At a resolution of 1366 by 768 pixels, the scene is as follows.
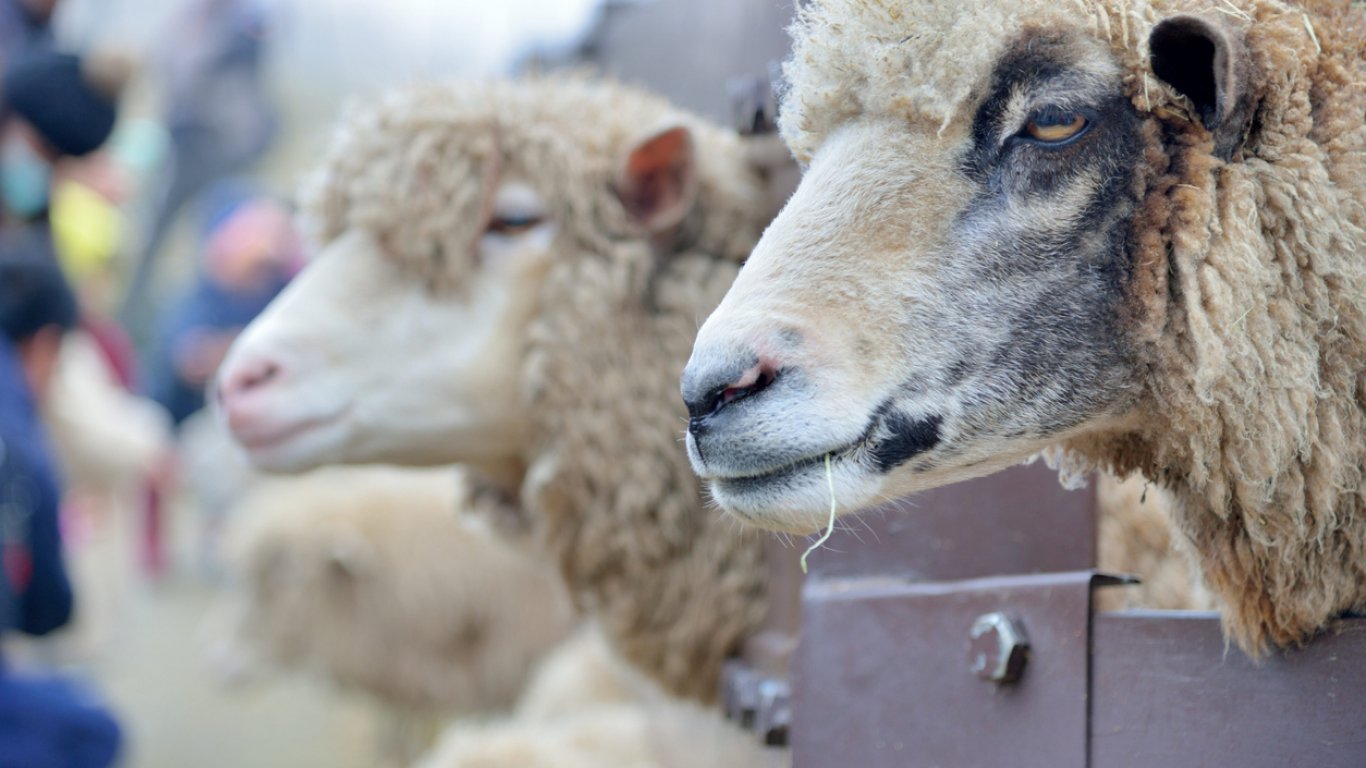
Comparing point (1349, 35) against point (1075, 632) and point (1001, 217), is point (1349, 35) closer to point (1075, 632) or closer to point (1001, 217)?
point (1001, 217)

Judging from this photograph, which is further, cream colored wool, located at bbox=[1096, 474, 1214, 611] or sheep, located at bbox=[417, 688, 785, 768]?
sheep, located at bbox=[417, 688, 785, 768]

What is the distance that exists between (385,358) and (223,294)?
4.72 m

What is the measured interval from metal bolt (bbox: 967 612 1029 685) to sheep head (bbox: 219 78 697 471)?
1.28 meters

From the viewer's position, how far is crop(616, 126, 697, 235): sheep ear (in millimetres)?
2793

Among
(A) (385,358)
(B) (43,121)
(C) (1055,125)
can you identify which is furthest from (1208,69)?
(B) (43,121)

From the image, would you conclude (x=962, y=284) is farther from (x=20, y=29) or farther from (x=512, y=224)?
(x=20, y=29)

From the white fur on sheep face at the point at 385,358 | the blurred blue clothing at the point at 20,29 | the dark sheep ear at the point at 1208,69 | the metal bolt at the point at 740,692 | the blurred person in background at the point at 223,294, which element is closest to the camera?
the dark sheep ear at the point at 1208,69

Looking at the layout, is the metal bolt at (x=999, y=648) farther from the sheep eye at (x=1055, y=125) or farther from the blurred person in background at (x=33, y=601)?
the blurred person in background at (x=33, y=601)

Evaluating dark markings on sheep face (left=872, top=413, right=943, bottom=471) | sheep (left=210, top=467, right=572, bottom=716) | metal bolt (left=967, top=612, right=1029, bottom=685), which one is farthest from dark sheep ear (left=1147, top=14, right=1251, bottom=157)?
sheep (left=210, top=467, right=572, bottom=716)

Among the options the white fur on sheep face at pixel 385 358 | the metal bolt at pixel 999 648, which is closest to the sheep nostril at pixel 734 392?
the metal bolt at pixel 999 648

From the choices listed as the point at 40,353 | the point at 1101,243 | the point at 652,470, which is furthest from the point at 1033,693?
the point at 40,353

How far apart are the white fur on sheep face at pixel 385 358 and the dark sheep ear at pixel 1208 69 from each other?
1602 mm

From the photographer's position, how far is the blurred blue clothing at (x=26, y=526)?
9.90ft

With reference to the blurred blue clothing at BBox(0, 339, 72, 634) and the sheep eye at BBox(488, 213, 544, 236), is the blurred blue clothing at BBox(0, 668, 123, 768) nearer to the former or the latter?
the blurred blue clothing at BBox(0, 339, 72, 634)
